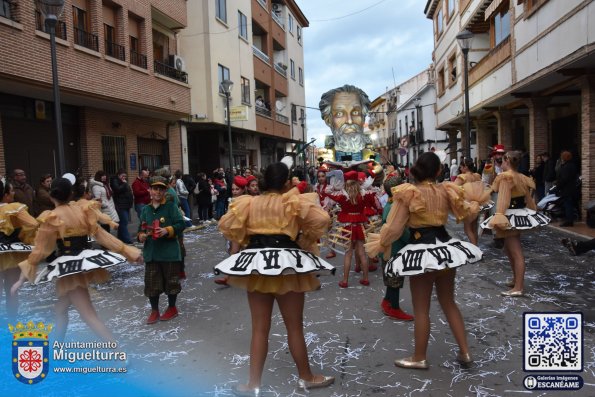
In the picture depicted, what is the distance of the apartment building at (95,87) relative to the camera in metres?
11.4

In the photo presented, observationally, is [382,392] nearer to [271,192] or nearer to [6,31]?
[271,192]

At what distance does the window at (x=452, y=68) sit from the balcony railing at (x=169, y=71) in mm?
12990

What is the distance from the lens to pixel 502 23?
58.1 feet

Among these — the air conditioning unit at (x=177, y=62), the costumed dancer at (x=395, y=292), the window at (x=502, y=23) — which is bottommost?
the costumed dancer at (x=395, y=292)

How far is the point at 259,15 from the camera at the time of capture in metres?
29.5

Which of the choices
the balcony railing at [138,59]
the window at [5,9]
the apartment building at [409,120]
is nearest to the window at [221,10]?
the balcony railing at [138,59]

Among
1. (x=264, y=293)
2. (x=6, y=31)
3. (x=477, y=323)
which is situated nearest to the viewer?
(x=264, y=293)

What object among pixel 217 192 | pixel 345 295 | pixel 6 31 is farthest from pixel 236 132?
pixel 345 295

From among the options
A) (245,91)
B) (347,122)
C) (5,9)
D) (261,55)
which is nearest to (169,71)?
(245,91)

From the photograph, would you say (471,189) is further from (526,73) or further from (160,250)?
(526,73)

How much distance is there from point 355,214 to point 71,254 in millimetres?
4216

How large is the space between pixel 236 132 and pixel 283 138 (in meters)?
8.26

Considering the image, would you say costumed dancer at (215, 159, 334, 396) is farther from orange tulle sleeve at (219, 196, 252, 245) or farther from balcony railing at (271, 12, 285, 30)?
balcony railing at (271, 12, 285, 30)

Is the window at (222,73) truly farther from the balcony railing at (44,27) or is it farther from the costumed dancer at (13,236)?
the costumed dancer at (13,236)
